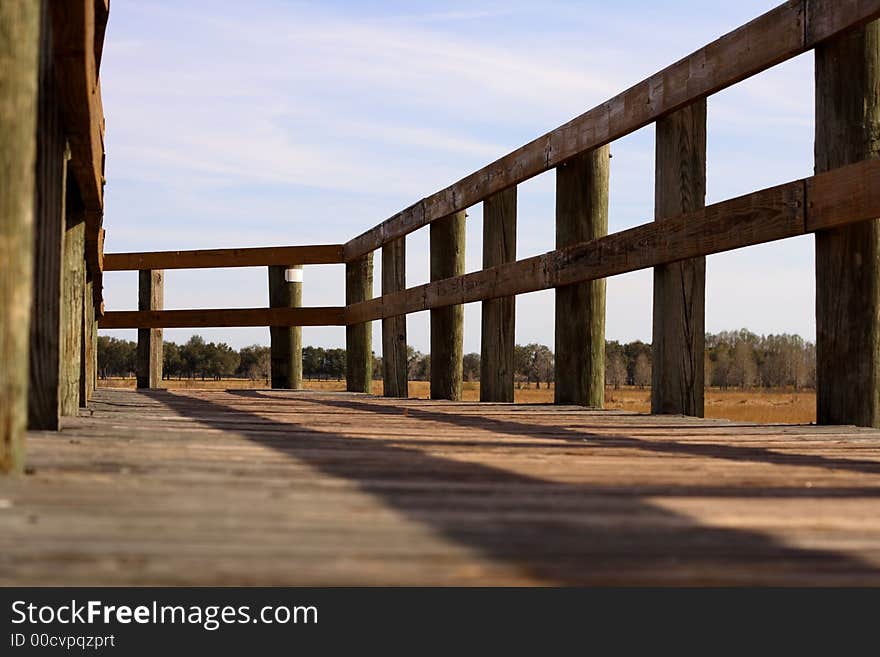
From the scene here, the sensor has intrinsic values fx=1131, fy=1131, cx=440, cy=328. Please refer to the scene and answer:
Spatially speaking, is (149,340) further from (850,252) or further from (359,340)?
(850,252)

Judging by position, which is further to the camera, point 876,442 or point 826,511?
point 876,442

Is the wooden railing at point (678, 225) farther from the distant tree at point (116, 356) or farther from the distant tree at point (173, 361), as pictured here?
the distant tree at point (173, 361)

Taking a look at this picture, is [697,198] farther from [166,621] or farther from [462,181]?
[166,621]

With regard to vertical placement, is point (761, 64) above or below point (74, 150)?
above

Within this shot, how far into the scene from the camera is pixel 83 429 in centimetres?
365

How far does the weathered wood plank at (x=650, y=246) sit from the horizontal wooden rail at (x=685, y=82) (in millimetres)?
560

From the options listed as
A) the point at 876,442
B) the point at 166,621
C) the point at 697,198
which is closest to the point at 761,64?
the point at 697,198

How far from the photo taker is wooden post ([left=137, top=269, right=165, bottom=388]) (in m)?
11.8

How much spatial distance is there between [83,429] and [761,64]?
9.93 ft

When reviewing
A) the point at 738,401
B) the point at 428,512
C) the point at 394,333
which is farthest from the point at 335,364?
the point at 428,512

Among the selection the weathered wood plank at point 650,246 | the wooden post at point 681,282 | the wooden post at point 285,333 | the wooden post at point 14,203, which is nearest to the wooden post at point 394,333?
the weathered wood plank at point 650,246

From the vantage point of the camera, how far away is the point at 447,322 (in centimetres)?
830

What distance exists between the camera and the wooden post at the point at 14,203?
7.00 feet

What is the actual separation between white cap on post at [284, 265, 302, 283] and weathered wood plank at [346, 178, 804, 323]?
3.87 metres
